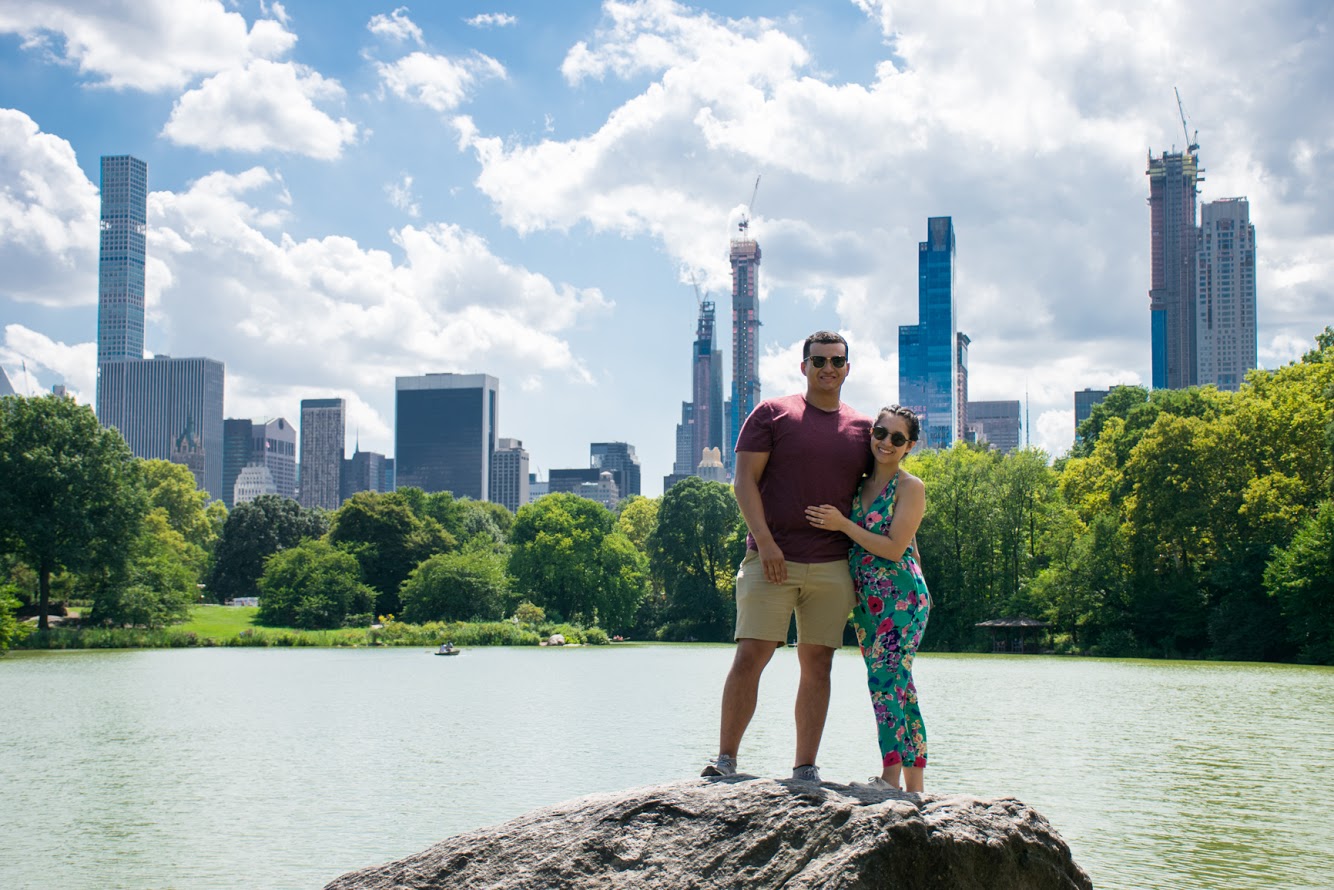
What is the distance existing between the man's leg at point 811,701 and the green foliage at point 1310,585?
3380 cm

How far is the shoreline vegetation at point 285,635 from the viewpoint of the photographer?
47.9m

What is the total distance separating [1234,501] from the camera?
4312 cm

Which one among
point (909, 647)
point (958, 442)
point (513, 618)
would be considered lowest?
point (513, 618)

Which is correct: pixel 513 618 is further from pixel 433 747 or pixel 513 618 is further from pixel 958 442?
pixel 433 747

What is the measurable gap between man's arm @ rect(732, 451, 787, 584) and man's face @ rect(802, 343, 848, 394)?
0.46 m

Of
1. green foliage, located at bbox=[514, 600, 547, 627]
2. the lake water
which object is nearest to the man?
the lake water

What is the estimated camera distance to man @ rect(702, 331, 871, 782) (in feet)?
20.0

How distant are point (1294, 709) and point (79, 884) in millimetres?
18984

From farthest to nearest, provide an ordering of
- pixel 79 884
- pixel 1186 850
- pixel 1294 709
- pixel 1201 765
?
1. pixel 1294 709
2. pixel 1201 765
3. pixel 1186 850
4. pixel 79 884

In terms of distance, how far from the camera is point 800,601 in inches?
247

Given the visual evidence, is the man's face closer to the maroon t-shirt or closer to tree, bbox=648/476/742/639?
the maroon t-shirt

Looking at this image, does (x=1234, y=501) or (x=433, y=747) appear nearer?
(x=433, y=747)

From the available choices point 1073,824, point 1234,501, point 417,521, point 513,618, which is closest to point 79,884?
point 1073,824

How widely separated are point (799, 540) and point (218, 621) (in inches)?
2344
